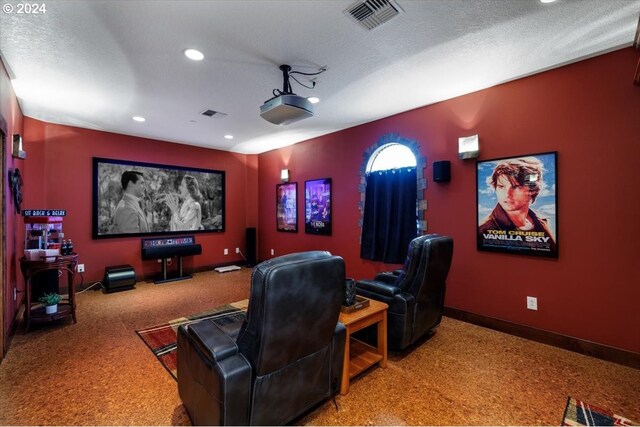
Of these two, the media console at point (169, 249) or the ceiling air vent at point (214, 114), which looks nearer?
the ceiling air vent at point (214, 114)

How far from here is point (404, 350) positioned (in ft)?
9.02

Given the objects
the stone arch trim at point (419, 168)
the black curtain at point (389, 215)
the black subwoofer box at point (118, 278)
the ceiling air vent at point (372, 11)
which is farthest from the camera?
the black subwoofer box at point (118, 278)

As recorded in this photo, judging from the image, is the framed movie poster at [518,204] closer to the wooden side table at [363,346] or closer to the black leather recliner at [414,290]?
the black leather recliner at [414,290]

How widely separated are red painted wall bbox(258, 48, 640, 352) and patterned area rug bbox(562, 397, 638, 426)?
0.95 meters

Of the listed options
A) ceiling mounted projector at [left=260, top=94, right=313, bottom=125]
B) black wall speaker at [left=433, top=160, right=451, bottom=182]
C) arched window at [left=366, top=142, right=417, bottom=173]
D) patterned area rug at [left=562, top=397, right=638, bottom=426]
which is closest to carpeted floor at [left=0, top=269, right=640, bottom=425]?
patterned area rug at [left=562, top=397, right=638, bottom=426]

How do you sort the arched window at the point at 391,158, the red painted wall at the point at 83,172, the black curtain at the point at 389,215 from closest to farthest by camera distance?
the black curtain at the point at 389,215 → the arched window at the point at 391,158 → the red painted wall at the point at 83,172

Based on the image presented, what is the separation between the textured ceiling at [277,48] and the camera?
2.00 m

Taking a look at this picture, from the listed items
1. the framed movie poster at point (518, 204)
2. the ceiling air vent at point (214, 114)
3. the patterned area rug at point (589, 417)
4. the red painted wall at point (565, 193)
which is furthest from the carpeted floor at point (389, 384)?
the ceiling air vent at point (214, 114)

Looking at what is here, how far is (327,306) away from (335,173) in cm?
365

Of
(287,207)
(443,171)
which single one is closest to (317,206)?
(287,207)

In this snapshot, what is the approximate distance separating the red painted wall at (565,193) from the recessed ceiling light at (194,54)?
2693 millimetres

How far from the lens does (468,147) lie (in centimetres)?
335

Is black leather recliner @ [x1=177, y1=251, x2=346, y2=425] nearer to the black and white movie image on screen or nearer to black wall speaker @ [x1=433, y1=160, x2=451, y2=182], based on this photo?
black wall speaker @ [x1=433, y1=160, x2=451, y2=182]

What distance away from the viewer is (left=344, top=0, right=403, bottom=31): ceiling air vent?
1932mm
